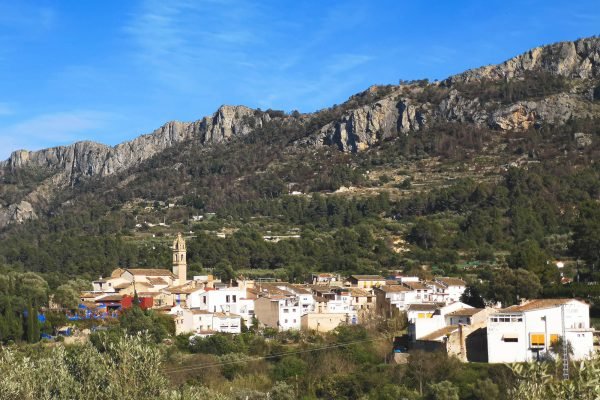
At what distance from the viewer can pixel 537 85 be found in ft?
352

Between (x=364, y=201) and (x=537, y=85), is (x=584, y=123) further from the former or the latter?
(x=364, y=201)

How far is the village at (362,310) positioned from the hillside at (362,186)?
19.7 feet

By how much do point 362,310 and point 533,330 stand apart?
16179 mm

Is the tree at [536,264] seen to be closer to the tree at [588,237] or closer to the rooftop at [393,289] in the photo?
the tree at [588,237]

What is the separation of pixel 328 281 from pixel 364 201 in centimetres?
2883

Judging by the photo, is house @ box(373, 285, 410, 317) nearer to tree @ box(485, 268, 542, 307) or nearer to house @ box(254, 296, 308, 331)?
house @ box(254, 296, 308, 331)

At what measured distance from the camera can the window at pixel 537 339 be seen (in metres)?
35.4

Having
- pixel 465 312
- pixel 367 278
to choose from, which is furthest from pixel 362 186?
pixel 465 312

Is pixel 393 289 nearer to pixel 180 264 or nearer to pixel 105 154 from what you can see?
pixel 180 264

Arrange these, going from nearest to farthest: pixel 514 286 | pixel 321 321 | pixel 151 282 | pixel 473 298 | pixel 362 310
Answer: pixel 514 286, pixel 473 298, pixel 321 321, pixel 362 310, pixel 151 282

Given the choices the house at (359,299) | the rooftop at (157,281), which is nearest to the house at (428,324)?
the house at (359,299)

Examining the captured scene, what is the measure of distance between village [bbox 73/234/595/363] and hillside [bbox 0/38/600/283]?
5.99 metres

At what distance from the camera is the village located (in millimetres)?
35438

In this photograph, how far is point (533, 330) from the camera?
116 ft
